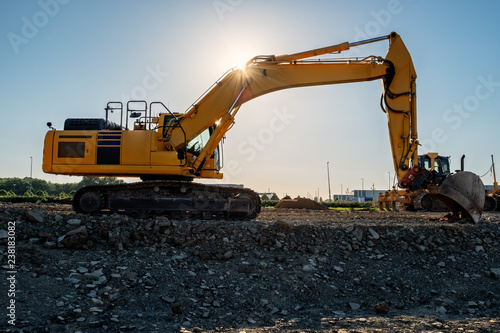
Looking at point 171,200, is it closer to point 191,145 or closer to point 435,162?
point 191,145

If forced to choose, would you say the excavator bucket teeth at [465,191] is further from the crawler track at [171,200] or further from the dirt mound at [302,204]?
the dirt mound at [302,204]

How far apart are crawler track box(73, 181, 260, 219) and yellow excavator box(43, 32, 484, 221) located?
26mm

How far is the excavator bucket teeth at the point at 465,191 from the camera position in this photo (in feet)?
31.0

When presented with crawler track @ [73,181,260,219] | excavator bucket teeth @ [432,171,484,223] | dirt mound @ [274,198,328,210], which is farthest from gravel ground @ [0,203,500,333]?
dirt mound @ [274,198,328,210]

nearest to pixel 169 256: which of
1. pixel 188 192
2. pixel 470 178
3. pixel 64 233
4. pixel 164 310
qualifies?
pixel 164 310

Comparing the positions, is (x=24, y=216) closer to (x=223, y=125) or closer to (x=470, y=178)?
(x=223, y=125)

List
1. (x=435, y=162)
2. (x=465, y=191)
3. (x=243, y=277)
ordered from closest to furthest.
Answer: (x=243, y=277) < (x=465, y=191) < (x=435, y=162)

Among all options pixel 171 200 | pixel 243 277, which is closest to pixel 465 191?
pixel 243 277

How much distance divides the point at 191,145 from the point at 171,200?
1649 mm

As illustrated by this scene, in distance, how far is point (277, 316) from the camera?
17.1 feet

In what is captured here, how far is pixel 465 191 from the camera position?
31.1ft

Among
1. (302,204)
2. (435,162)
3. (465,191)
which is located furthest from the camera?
(302,204)

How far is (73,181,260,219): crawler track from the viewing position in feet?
33.1

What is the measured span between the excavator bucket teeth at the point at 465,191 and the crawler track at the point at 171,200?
474 cm
